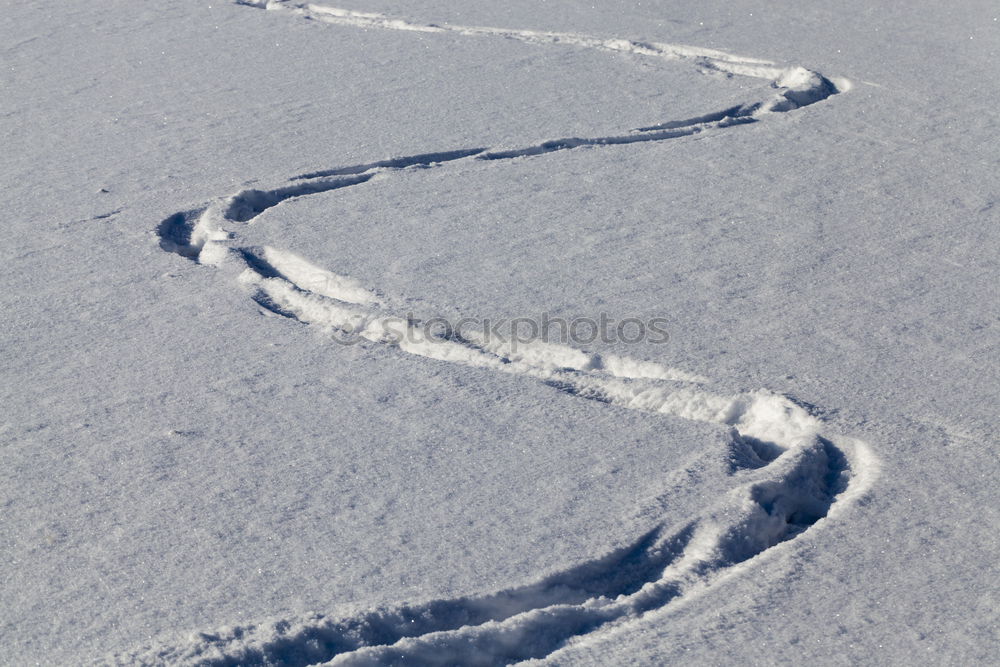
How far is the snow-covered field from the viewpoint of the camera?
1647 millimetres

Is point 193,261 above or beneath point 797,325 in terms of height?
beneath

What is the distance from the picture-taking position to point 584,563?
1730mm

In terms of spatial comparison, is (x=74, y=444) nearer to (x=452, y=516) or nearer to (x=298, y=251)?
(x=452, y=516)

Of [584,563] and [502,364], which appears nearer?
[584,563]

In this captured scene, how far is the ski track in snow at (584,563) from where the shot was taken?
61.9 inches

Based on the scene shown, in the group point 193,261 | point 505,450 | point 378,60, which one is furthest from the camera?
point 378,60

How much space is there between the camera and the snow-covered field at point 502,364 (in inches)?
64.9

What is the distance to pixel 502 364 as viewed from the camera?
232 cm

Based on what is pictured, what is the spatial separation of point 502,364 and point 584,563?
0.67 m

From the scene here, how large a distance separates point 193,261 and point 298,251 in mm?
257

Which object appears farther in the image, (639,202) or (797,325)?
(639,202)

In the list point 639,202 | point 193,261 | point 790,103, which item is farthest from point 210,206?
point 790,103

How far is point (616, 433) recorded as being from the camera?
6.81 ft

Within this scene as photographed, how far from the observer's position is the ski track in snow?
157 centimetres
